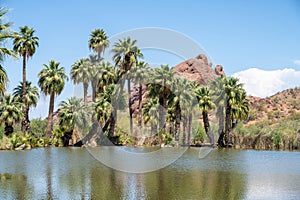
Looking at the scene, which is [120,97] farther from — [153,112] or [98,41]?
[98,41]

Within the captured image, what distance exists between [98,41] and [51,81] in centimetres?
1432

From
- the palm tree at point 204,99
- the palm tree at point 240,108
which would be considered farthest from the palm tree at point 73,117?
the palm tree at point 240,108

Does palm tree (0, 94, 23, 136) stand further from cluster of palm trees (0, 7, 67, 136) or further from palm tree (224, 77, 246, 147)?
palm tree (224, 77, 246, 147)

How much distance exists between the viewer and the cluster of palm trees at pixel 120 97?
55750 millimetres

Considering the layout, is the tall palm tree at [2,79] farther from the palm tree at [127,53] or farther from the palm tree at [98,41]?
the palm tree at [98,41]

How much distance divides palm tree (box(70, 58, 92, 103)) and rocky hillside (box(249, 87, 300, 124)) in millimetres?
46862

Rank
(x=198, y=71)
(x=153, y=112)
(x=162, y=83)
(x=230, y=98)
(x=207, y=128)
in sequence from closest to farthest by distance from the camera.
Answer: (x=230, y=98) < (x=162, y=83) < (x=207, y=128) < (x=153, y=112) < (x=198, y=71)

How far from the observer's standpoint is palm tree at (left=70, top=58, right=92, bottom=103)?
62.4 m

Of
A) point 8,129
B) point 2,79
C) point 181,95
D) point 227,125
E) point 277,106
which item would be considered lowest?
point 8,129

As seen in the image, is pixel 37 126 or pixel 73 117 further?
pixel 37 126

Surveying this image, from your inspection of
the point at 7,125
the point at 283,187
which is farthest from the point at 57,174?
the point at 7,125

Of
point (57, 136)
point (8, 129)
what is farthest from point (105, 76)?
point (8, 129)

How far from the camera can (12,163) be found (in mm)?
30359

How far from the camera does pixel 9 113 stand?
50.5 metres
